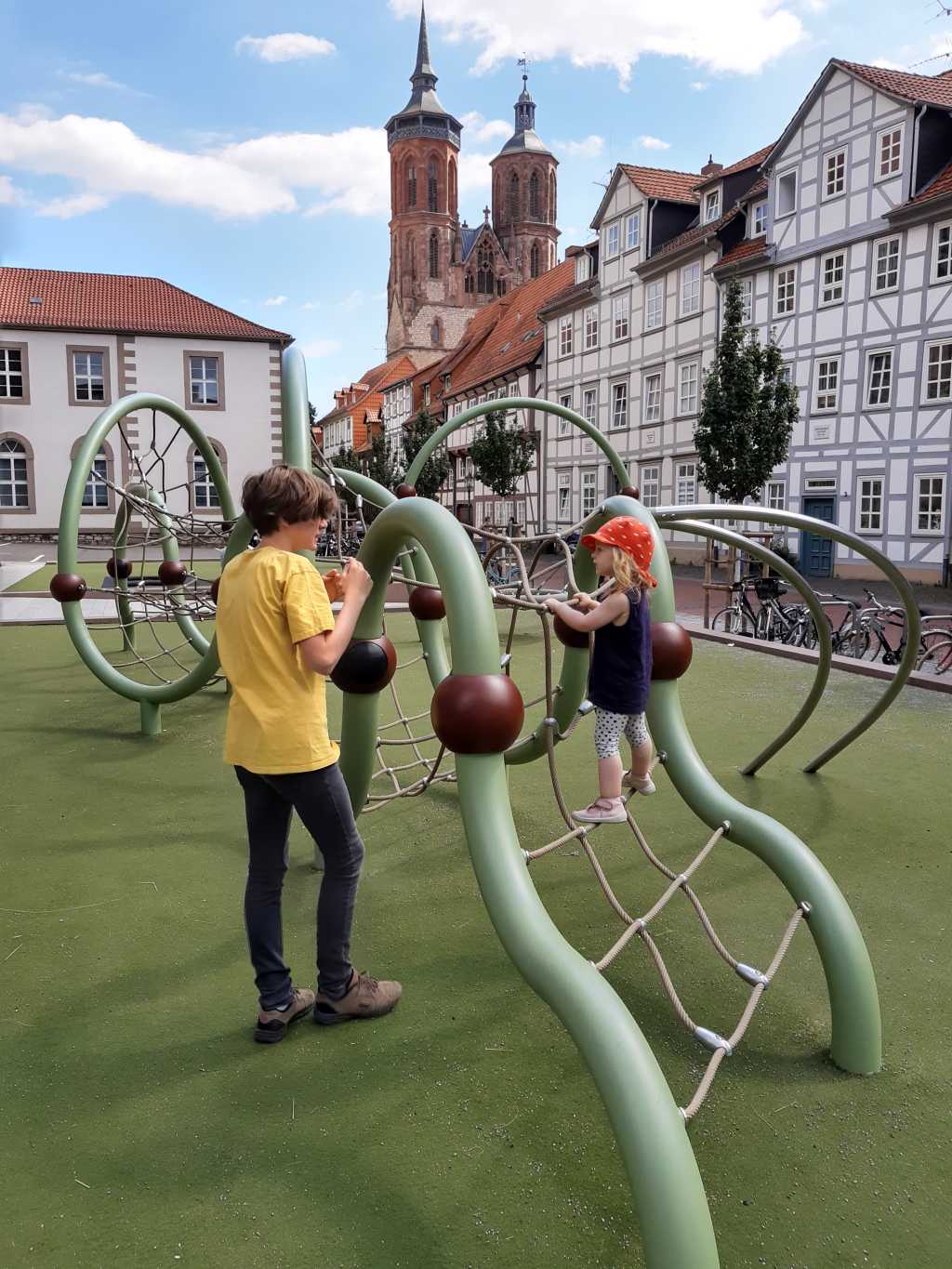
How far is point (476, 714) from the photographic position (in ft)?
7.36

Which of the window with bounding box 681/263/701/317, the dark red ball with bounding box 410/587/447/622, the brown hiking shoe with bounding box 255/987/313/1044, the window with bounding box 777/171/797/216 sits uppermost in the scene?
the window with bounding box 777/171/797/216

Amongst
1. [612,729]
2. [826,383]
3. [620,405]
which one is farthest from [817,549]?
[612,729]

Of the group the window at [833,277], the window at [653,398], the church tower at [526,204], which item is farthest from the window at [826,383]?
the church tower at [526,204]

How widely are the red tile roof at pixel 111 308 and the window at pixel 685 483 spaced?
1811 centimetres

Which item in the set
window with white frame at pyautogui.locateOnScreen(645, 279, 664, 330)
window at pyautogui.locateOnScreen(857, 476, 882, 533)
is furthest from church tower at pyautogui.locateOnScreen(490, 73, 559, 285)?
window at pyautogui.locateOnScreen(857, 476, 882, 533)

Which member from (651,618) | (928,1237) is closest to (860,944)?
(928,1237)

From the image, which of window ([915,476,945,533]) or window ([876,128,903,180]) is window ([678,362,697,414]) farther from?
window ([915,476,945,533])

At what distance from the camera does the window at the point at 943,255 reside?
19.2 metres

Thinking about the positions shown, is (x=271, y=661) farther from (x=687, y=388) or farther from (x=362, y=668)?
(x=687, y=388)

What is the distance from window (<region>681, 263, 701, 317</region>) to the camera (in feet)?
84.9

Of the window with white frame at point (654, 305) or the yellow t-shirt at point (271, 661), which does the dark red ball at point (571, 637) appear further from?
the window with white frame at point (654, 305)

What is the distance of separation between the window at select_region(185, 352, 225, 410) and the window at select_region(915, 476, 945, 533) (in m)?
26.9

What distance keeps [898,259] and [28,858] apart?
2150 cm

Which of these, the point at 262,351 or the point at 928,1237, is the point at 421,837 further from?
the point at 262,351
